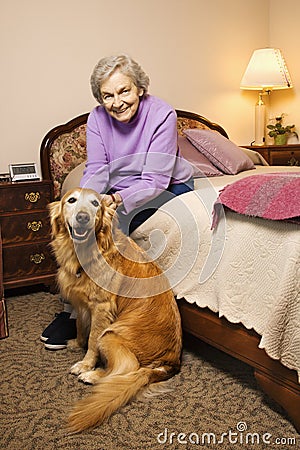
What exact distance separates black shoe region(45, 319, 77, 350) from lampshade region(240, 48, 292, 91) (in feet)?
8.47

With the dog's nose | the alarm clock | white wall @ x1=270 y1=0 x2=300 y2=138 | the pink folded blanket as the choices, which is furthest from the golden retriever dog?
white wall @ x1=270 y1=0 x2=300 y2=138

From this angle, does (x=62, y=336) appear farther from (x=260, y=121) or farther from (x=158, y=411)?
(x=260, y=121)

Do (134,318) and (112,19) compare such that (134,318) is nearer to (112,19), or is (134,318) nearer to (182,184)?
(182,184)

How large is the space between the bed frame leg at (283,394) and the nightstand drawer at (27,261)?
174 cm

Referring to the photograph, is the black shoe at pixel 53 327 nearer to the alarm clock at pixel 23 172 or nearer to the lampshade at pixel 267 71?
the alarm clock at pixel 23 172

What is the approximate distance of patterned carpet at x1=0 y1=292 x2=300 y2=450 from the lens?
1.50 m

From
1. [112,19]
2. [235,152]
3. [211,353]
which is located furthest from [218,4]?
[211,353]

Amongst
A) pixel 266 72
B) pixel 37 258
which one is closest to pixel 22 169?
pixel 37 258

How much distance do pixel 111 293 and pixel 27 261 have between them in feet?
4.13

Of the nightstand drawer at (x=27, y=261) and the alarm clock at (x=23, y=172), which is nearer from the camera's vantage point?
the nightstand drawer at (x=27, y=261)

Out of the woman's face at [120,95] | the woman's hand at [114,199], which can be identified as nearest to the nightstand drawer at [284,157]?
the woman's face at [120,95]

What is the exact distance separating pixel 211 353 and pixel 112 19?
246 centimetres

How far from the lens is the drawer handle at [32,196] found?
9.85ft

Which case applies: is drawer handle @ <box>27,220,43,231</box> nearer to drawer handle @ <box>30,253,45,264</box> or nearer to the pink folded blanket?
drawer handle @ <box>30,253,45,264</box>
